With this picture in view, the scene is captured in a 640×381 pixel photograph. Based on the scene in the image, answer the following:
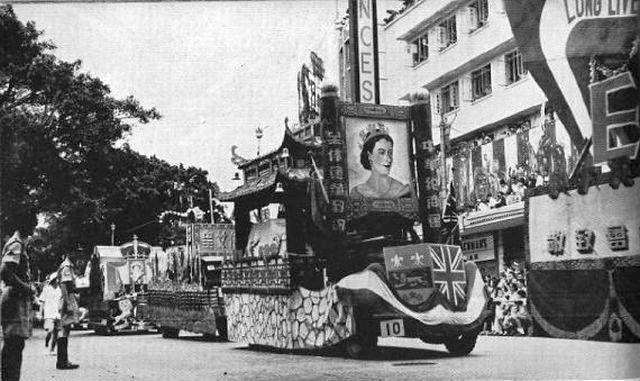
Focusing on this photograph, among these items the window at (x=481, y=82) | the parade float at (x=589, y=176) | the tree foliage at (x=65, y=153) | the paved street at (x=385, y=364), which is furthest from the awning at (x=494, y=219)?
the tree foliage at (x=65, y=153)

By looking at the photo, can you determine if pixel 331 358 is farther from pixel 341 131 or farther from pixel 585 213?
pixel 585 213

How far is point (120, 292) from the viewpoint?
15289mm

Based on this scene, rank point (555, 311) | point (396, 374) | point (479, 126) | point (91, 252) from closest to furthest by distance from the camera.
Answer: point (396, 374)
point (555, 311)
point (91, 252)
point (479, 126)

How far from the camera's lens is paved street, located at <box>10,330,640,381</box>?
796 cm

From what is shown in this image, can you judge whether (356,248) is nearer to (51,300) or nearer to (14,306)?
(51,300)

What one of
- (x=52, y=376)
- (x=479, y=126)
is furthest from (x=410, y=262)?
(x=52, y=376)

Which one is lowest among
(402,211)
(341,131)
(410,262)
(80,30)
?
(410,262)

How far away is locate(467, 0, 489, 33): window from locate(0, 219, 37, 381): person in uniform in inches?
242

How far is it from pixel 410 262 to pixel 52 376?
12.6 feet

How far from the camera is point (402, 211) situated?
10352mm

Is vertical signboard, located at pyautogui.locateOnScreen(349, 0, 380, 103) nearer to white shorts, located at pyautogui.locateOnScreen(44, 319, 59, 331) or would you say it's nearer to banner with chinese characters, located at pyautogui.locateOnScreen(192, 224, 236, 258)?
banner with chinese characters, located at pyautogui.locateOnScreen(192, 224, 236, 258)

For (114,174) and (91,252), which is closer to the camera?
(114,174)

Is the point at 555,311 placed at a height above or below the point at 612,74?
below

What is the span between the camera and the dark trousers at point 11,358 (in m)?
7.14
